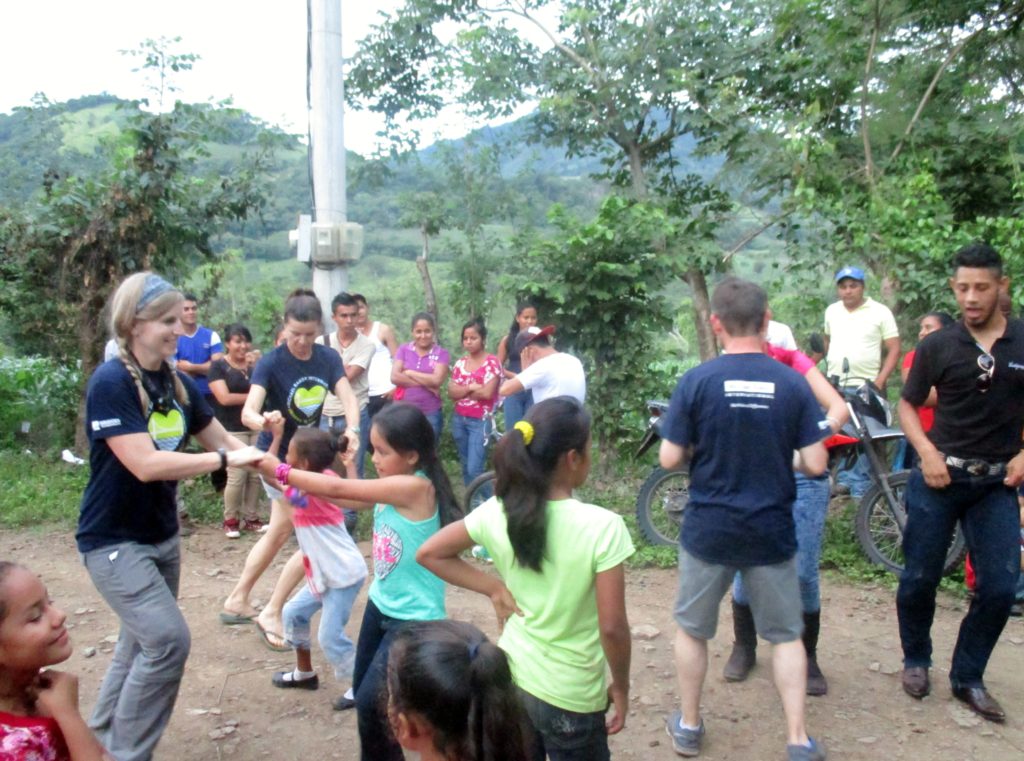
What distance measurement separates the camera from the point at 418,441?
334 cm

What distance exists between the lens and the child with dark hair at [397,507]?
327cm

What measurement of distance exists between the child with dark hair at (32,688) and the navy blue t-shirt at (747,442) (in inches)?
89.2

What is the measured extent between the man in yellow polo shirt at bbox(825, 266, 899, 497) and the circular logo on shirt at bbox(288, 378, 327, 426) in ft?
13.7

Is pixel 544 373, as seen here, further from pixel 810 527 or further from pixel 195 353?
pixel 195 353

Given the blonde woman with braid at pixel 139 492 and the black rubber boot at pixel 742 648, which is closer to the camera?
the blonde woman with braid at pixel 139 492

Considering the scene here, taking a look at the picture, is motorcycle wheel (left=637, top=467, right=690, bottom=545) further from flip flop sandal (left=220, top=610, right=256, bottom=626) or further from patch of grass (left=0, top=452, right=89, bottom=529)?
patch of grass (left=0, top=452, right=89, bottom=529)

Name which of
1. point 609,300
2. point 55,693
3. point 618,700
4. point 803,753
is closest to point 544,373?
point 609,300

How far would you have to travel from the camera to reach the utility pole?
23.5ft

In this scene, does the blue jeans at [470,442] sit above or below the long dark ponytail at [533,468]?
below

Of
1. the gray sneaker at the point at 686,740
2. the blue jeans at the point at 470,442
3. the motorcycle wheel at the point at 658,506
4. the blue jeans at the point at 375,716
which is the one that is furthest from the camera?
the blue jeans at the point at 470,442

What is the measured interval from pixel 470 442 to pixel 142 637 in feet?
14.5

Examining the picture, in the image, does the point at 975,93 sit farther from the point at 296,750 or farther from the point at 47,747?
the point at 47,747

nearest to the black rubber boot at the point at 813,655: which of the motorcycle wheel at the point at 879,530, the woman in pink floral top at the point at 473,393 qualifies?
the motorcycle wheel at the point at 879,530

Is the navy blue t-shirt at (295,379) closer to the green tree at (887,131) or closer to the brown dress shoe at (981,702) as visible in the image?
the brown dress shoe at (981,702)
